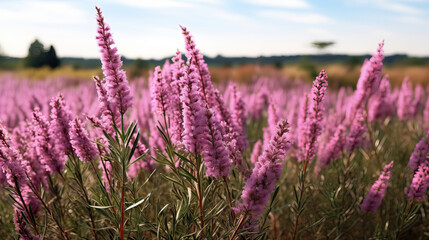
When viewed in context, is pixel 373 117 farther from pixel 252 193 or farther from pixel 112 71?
pixel 112 71

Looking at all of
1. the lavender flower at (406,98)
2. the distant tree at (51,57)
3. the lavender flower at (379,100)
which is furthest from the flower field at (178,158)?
the distant tree at (51,57)

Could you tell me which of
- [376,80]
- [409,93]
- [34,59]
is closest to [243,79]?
[409,93]

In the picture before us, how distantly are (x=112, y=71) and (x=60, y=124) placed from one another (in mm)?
682

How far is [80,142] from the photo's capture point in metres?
2.07

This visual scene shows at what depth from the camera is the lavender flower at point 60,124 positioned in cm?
210

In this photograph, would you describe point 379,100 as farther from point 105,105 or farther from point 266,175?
point 105,105

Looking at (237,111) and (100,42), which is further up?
(100,42)

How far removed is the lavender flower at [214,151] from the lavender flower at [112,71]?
1.58 feet

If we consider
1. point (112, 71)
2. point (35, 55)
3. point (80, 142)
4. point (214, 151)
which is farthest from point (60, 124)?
point (35, 55)

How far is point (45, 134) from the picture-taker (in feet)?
7.18

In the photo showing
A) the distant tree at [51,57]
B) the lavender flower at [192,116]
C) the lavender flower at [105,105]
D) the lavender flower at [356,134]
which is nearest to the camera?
the lavender flower at [192,116]

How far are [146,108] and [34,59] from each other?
187ft

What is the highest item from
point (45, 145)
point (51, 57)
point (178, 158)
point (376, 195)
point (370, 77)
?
point (51, 57)

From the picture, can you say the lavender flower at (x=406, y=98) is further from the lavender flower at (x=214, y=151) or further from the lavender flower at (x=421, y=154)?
the lavender flower at (x=214, y=151)
